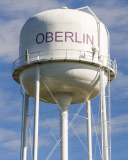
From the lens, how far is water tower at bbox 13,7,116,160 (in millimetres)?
20062

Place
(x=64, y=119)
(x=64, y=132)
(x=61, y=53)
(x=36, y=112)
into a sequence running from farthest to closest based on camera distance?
(x=64, y=119) → (x=64, y=132) → (x=61, y=53) → (x=36, y=112)

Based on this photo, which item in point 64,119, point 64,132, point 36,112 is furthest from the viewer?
point 64,119

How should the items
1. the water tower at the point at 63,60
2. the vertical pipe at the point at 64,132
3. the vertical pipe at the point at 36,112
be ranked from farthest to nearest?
the vertical pipe at the point at 64,132 → the water tower at the point at 63,60 → the vertical pipe at the point at 36,112

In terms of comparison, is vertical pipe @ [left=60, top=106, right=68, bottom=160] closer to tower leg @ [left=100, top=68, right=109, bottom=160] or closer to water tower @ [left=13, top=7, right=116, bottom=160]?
water tower @ [left=13, top=7, right=116, bottom=160]

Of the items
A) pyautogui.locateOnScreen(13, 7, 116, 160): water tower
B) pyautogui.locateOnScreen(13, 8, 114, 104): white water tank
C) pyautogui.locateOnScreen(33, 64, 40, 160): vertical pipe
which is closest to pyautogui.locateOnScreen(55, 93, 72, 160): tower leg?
pyautogui.locateOnScreen(13, 7, 116, 160): water tower

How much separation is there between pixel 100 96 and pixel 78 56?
2341 millimetres

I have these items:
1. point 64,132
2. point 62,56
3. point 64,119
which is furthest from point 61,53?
point 64,132

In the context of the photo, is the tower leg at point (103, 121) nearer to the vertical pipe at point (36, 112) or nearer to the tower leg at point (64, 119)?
the tower leg at point (64, 119)

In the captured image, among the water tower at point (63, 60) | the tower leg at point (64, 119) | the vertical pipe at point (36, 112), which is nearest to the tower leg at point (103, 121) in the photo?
the water tower at point (63, 60)

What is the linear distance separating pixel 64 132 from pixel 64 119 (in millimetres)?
729

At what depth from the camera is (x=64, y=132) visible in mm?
21562

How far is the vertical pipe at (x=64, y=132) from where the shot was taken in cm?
2125

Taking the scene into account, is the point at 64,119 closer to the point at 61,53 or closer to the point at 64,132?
the point at 64,132

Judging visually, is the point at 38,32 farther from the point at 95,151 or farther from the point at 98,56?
the point at 95,151
